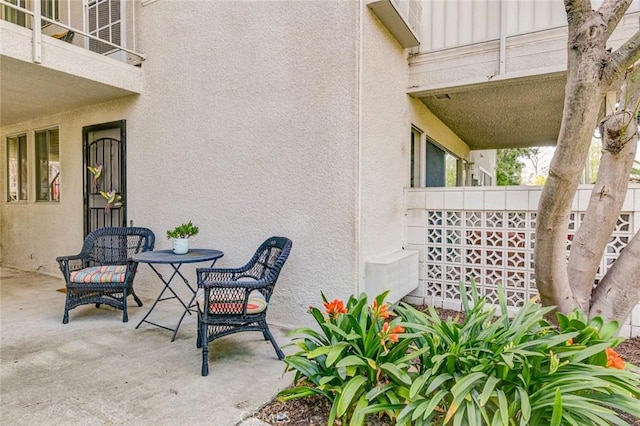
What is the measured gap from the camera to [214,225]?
441 centimetres

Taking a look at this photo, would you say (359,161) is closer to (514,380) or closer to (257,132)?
(257,132)

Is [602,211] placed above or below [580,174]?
below

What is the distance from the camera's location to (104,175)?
222 inches

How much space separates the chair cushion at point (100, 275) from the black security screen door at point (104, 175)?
1.22 meters

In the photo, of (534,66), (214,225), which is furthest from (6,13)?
(534,66)

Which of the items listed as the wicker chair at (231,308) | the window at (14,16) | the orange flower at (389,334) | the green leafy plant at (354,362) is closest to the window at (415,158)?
the wicker chair at (231,308)

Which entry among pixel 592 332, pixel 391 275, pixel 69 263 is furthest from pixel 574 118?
pixel 69 263

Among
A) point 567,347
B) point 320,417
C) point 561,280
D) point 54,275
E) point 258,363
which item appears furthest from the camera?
point 54,275

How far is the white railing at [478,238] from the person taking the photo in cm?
397

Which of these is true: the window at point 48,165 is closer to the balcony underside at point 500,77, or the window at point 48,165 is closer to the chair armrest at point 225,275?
the chair armrest at point 225,275

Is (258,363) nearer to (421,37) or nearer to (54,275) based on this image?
(421,37)

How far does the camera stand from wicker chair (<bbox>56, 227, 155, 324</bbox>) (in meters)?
4.02

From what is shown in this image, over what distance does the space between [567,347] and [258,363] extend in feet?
7.07

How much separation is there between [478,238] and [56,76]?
17.2ft
